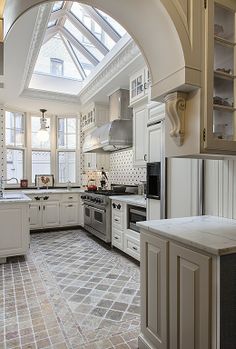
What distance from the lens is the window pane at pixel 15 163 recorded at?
571 centimetres

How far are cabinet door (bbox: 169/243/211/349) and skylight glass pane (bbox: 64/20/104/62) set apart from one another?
4.18m

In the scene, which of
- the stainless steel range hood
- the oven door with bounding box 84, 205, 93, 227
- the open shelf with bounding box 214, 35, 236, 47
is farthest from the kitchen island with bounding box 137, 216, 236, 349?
the oven door with bounding box 84, 205, 93, 227

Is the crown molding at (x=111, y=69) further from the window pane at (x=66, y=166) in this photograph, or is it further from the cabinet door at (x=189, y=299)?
the cabinet door at (x=189, y=299)

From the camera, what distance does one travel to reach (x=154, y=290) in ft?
5.46

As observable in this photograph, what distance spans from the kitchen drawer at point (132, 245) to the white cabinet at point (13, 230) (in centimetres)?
146

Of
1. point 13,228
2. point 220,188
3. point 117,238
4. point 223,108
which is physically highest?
point 223,108

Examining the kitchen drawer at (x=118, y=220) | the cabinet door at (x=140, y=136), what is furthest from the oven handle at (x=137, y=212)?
the cabinet door at (x=140, y=136)

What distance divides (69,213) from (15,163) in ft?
5.59

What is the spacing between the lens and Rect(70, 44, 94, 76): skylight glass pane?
199 inches

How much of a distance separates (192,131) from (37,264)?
3.00 metres

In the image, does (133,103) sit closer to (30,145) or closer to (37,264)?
(37,264)

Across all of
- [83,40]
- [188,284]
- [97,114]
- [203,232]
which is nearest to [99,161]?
[97,114]

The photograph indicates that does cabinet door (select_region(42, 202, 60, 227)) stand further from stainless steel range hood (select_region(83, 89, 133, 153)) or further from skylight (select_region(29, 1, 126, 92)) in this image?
skylight (select_region(29, 1, 126, 92))

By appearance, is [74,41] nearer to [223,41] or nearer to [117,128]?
[117,128]
